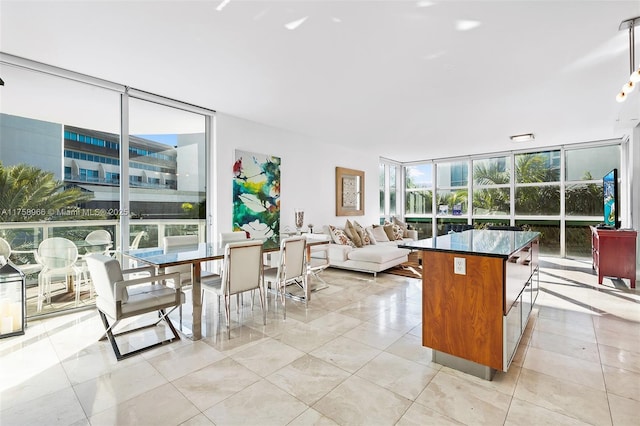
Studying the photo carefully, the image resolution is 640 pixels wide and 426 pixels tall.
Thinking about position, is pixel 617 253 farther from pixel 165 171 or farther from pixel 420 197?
pixel 165 171

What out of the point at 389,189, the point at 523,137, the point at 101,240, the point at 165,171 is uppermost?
the point at 523,137

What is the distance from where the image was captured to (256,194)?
17.1ft

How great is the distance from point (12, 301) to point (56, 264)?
0.61 meters

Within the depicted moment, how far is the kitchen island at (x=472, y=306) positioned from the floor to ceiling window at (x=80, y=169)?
3.56 metres

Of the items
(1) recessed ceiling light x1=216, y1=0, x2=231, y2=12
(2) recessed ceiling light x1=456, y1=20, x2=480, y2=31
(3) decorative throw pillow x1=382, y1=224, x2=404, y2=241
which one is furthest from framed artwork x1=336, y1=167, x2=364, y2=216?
(1) recessed ceiling light x1=216, y1=0, x2=231, y2=12

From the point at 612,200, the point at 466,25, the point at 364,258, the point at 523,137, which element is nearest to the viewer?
the point at 466,25

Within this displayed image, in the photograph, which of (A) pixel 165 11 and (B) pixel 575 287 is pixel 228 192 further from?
(B) pixel 575 287

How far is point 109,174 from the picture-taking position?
3734mm

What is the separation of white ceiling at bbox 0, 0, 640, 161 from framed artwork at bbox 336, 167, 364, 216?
2.41 metres

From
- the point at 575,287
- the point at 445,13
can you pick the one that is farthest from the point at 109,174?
the point at 575,287

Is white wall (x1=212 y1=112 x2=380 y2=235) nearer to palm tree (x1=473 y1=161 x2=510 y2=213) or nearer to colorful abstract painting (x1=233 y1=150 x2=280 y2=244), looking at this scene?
colorful abstract painting (x1=233 y1=150 x2=280 y2=244)

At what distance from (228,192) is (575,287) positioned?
18.2ft

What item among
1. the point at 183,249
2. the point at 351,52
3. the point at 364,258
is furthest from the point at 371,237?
the point at 351,52

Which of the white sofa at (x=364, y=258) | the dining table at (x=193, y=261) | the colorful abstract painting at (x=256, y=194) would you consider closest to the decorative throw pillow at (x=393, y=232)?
the white sofa at (x=364, y=258)
